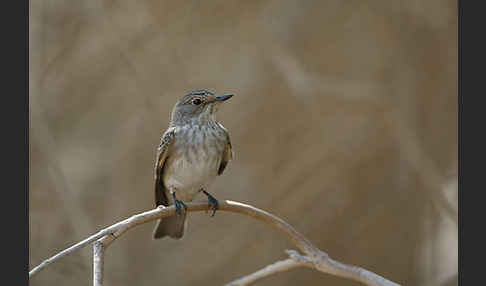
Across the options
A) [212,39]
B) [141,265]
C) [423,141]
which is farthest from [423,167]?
[141,265]

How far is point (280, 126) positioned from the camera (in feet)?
12.3

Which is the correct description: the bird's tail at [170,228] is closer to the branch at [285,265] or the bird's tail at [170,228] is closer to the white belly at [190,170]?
the white belly at [190,170]

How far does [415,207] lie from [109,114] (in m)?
2.12

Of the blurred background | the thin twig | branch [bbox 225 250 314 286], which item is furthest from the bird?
the thin twig

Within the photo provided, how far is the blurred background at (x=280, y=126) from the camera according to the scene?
11.9 ft

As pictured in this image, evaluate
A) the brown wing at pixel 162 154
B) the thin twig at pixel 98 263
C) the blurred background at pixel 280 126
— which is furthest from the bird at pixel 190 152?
the thin twig at pixel 98 263

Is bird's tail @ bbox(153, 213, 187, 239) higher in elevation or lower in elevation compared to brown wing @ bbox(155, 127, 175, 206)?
lower

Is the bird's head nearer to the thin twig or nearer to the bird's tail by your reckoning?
the bird's tail

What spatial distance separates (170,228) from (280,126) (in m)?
1.33

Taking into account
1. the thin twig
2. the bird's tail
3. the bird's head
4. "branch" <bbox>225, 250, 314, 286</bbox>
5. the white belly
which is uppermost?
the bird's head

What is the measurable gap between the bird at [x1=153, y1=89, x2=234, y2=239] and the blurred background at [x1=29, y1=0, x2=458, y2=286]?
922mm

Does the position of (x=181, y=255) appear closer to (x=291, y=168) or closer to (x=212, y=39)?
(x=291, y=168)

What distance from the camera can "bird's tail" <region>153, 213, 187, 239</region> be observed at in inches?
105

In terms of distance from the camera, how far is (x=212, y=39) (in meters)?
3.71
